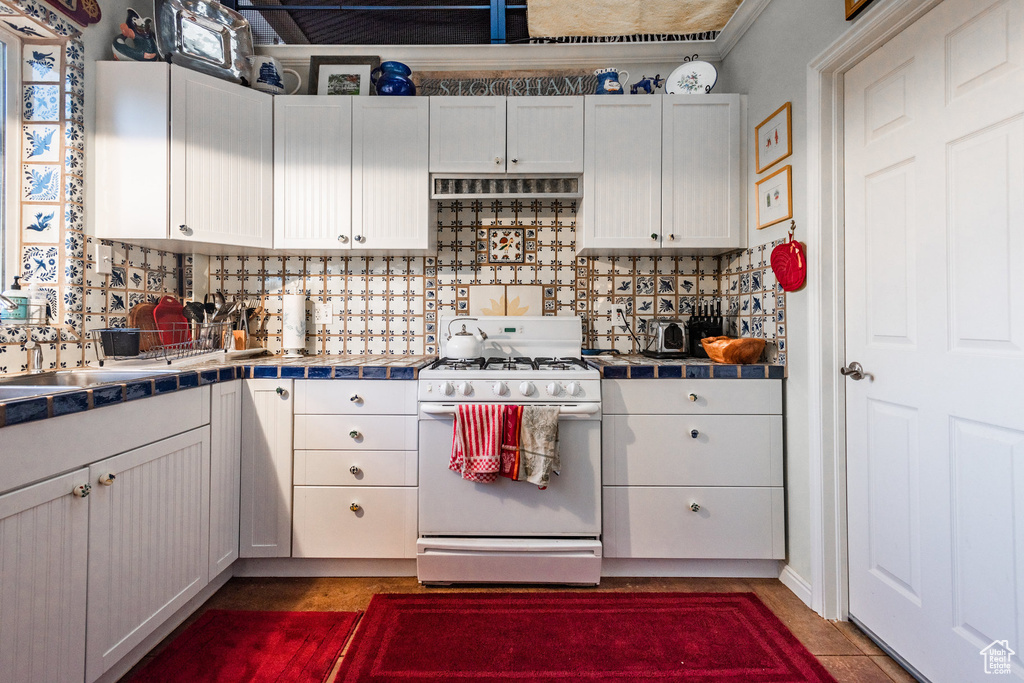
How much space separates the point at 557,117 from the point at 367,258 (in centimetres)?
124

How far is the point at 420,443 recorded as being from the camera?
1991 mm

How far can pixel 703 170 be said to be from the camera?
7.60 feet

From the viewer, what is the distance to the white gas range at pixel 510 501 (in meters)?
1.96

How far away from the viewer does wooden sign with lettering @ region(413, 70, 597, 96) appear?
2.62 m

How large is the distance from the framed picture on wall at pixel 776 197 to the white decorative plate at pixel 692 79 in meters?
0.60

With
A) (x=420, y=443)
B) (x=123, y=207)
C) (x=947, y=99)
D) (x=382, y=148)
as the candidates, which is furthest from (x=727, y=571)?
(x=123, y=207)

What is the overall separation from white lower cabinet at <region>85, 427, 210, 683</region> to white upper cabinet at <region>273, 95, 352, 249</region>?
1.05m

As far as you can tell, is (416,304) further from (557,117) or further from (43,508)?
(43,508)

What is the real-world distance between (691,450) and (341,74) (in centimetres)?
249

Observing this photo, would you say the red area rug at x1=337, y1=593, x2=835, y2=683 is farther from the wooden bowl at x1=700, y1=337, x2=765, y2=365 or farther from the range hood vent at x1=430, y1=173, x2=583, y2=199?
the range hood vent at x1=430, y1=173, x2=583, y2=199

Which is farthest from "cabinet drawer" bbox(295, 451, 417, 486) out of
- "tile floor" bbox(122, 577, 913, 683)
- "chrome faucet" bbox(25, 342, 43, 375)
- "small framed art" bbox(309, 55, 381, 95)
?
"small framed art" bbox(309, 55, 381, 95)

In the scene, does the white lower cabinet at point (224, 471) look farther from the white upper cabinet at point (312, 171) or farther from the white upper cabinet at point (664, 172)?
the white upper cabinet at point (664, 172)

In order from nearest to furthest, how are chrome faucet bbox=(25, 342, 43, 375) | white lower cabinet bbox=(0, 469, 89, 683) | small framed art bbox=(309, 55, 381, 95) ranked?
white lower cabinet bbox=(0, 469, 89, 683), chrome faucet bbox=(25, 342, 43, 375), small framed art bbox=(309, 55, 381, 95)

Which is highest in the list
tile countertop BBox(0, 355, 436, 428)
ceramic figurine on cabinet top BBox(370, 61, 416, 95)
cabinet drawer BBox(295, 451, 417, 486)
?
ceramic figurine on cabinet top BBox(370, 61, 416, 95)
